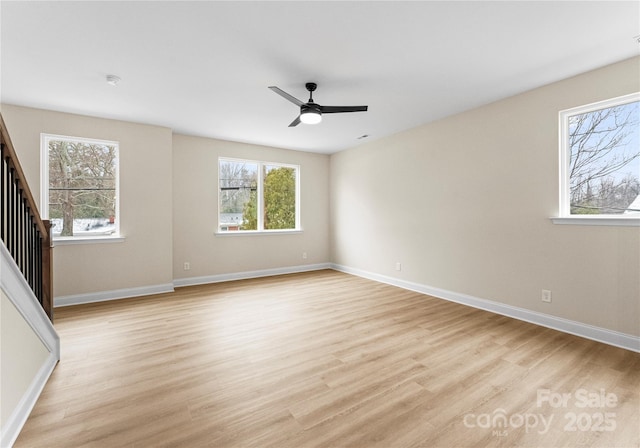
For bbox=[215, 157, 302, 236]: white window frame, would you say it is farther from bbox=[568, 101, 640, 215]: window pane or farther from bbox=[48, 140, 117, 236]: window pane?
bbox=[568, 101, 640, 215]: window pane

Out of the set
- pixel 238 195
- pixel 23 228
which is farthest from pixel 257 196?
pixel 23 228

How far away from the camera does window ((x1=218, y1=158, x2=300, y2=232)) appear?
18.0 ft

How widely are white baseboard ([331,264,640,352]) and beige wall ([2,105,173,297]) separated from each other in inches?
158

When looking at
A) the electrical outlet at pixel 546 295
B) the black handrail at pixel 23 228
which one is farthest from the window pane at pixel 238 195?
the electrical outlet at pixel 546 295

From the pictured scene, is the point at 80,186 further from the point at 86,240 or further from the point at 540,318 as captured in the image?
the point at 540,318

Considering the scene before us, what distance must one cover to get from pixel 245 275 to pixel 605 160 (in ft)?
17.4

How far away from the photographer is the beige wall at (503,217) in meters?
2.76

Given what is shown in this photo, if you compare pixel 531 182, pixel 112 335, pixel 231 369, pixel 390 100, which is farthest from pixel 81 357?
pixel 531 182

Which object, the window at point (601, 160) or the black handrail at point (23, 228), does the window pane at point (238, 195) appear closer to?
the black handrail at point (23, 228)

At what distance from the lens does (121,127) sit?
14.0 ft

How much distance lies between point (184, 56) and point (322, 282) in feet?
12.7

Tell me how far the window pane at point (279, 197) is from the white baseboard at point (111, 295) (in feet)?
7.22

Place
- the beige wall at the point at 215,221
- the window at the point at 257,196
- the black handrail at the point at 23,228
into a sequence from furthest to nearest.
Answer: the window at the point at 257,196 < the beige wall at the point at 215,221 < the black handrail at the point at 23,228

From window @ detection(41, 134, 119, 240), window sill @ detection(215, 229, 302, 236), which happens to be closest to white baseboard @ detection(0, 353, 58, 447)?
window @ detection(41, 134, 119, 240)
